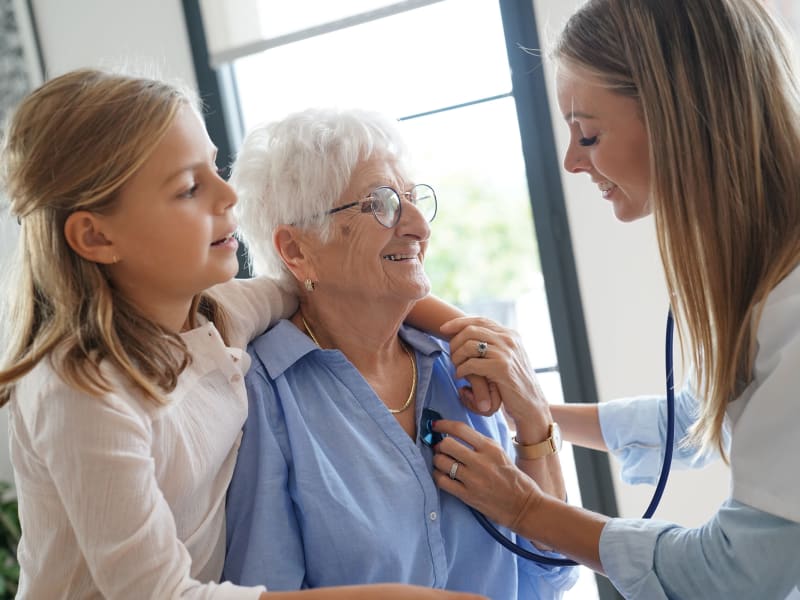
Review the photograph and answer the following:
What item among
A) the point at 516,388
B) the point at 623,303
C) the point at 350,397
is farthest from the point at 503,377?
the point at 623,303

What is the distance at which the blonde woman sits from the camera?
3.85 feet

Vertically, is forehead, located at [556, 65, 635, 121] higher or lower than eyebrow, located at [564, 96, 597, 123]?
higher

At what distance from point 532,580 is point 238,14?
2184 millimetres

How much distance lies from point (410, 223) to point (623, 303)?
115cm

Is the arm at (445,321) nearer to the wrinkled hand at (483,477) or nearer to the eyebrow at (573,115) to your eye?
the wrinkled hand at (483,477)

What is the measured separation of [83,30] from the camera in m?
3.12

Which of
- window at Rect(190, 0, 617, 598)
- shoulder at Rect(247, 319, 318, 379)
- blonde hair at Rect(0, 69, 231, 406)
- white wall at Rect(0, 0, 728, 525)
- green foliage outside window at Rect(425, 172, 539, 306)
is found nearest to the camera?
blonde hair at Rect(0, 69, 231, 406)

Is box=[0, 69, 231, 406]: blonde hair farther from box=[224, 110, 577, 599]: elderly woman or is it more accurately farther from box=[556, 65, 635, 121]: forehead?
box=[556, 65, 635, 121]: forehead

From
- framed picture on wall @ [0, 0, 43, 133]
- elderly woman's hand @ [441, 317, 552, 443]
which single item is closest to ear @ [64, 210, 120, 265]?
elderly woman's hand @ [441, 317, 552, 443]

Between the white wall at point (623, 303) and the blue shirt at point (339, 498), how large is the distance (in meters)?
1.03

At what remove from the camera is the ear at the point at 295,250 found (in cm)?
Result: 168

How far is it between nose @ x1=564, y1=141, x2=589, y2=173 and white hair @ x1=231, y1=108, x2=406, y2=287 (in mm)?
363

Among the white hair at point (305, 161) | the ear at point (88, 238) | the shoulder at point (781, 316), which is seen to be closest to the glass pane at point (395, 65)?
the white hair at point (305, 161)

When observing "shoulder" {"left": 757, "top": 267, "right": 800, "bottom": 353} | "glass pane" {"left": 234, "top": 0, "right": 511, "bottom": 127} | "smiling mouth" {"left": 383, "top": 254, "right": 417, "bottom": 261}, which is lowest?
"shoulder" {"left": 757, "top": 267, "right": 800, "bottom": 353}
